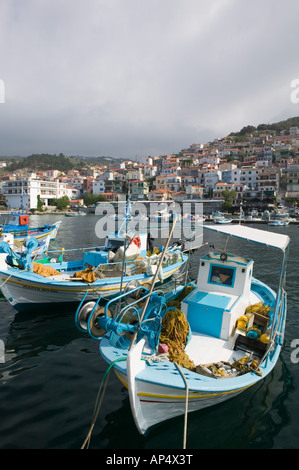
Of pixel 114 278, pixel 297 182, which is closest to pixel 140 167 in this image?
pixel 297 182

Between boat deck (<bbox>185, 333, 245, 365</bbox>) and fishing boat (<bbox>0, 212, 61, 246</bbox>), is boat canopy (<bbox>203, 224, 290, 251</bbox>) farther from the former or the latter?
fishing boat (<bbox>0, 212, 61, 246</bbox>)

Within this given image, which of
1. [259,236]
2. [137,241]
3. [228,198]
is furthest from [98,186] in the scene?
[259,236]

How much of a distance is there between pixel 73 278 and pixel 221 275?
6924mm

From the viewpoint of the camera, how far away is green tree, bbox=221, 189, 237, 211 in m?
80.8

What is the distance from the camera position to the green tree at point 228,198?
265 ft

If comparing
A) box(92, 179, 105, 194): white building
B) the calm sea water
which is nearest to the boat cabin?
the calm sea water

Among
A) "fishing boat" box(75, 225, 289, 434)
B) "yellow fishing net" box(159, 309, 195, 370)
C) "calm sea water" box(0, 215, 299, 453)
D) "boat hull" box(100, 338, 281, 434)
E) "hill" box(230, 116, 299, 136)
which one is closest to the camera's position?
"boat hull" box(100, 338, 281, 434)

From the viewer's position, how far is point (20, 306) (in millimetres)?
11570

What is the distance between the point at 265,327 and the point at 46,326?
7942mm

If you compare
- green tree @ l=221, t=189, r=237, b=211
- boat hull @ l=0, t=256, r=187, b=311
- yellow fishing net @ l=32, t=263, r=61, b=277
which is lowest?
boat hull @ l=0, t=256, r=187, b=311

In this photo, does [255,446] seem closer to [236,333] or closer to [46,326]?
[236,333]

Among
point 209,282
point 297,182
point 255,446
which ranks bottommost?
point 255,446

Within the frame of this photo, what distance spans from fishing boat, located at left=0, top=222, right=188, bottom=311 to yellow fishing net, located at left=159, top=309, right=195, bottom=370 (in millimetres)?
3610

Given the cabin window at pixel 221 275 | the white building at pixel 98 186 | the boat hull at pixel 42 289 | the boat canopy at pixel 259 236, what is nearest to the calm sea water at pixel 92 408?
the boat hull at pixel 42 289
